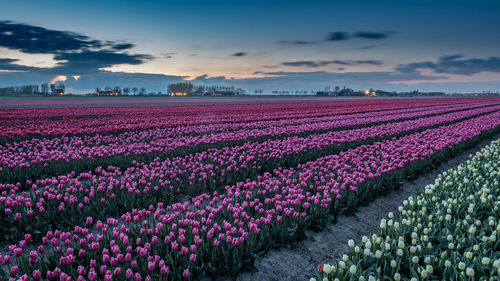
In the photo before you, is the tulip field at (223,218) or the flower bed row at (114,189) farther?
the flower bed row at (114,189)

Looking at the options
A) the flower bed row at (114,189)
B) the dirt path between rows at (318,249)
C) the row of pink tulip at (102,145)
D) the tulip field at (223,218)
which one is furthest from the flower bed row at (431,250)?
the row of pink tulip at (102,145)

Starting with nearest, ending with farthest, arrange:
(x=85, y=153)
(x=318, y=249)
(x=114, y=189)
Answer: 1. (x=318, y=249)
2. (x=114, y=189)
3. (x=85, y=153)

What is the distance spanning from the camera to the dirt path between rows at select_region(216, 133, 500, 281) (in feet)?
15.7

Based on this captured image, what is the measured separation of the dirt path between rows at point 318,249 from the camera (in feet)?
15.7

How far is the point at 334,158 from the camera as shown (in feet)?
34.2

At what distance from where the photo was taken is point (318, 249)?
5.55m

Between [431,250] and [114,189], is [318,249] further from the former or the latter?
[114,189]

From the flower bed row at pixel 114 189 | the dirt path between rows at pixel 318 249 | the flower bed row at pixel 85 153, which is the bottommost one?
the dirt path between rows at pixel 318 249

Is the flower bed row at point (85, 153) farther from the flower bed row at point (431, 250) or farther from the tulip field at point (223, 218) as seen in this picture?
the flower bed row at point (431, 250)

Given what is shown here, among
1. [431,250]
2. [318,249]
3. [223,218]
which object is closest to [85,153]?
[223,218]

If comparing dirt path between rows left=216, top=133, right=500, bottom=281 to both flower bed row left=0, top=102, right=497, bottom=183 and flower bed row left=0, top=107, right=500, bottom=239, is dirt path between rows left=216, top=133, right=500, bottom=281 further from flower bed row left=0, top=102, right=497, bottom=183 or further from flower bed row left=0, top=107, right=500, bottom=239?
flower bed row left=0, top=102, right=497, bottom=183

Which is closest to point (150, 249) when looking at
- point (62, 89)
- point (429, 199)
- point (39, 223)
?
point (39, 223)

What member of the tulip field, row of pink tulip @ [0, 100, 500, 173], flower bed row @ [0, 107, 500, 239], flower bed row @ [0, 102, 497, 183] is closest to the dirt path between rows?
the tulip field

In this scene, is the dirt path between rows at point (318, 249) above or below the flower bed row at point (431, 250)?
below
